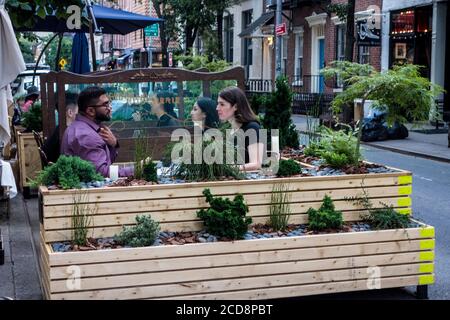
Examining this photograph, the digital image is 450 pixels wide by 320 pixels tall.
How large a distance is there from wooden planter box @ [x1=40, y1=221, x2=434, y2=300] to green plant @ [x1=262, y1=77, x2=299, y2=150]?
7.59ft

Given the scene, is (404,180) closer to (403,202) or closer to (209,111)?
(403,202)

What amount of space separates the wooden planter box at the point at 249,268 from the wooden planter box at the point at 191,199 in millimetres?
334

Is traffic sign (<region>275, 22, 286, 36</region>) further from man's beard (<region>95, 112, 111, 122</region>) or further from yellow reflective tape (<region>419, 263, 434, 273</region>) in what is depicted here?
yellow reflective tape (<region>419, 263, 434, 273</region>)

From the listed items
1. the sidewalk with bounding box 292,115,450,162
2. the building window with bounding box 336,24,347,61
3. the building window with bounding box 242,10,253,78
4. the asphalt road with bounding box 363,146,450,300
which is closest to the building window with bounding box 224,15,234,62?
the building window with bounding box 242,10,253,78

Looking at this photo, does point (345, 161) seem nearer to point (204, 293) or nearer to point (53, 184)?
point (204, 293)

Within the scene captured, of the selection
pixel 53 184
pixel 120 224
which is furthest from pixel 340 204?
pixel 53 184

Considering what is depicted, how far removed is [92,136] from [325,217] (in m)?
2.15

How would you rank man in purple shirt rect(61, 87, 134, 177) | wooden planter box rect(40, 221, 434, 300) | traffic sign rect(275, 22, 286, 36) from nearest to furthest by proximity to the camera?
wooden planter box rect(40, 221, 434, 300) < man in purple shirt rect(61, 87, 134, 177) < traffic sign rect(275, 22, 286, 36)

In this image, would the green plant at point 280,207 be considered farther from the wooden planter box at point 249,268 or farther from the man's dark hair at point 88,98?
the man's dark hair at point 88,98

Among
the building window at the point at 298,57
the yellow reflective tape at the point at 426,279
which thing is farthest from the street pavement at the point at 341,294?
the building window at the point at 298,57

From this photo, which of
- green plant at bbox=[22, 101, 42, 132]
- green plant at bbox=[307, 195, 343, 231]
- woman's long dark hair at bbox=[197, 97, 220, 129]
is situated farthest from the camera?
green plant at bbox=[22, 101, 42, 132]

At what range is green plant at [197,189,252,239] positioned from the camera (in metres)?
5.23

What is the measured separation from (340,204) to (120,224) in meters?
1.75

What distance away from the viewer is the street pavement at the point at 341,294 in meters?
6.00
